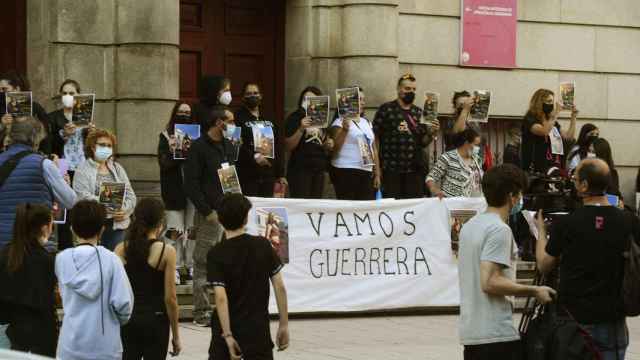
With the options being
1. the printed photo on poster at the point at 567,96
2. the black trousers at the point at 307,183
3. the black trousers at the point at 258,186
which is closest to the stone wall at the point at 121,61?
the black trousers at the point at 307,183

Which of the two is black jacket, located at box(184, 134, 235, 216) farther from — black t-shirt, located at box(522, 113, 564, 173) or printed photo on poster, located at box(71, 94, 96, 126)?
black t-shirt, located at box(522, 113, 564, 173)

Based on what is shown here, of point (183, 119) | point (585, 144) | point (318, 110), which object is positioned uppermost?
point (318, 110)

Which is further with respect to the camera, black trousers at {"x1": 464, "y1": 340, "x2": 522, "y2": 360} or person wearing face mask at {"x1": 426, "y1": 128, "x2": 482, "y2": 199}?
person wearing face mask at {"x1": 426, "y1": 128, "x2": 482, "y2": 199}

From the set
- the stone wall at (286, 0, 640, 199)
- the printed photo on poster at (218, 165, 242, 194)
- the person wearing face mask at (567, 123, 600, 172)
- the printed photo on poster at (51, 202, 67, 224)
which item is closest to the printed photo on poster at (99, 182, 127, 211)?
the printed photo on poster at (51, 202, 67, 224)

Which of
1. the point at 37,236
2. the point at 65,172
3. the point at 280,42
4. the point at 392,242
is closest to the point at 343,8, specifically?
the point at 280,42

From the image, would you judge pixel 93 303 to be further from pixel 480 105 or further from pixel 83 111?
pixel 480 105

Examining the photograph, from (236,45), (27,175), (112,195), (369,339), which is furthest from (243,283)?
(236,45)

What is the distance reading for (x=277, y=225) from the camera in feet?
49.2

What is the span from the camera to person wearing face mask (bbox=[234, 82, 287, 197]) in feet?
50.9

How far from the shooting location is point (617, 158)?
2075 cm

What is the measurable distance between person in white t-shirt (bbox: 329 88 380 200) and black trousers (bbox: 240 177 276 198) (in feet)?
3.66

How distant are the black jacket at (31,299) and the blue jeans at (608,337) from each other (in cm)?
327

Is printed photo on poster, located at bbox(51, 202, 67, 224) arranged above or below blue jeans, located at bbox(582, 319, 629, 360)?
above

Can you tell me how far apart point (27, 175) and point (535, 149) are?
322 inches
